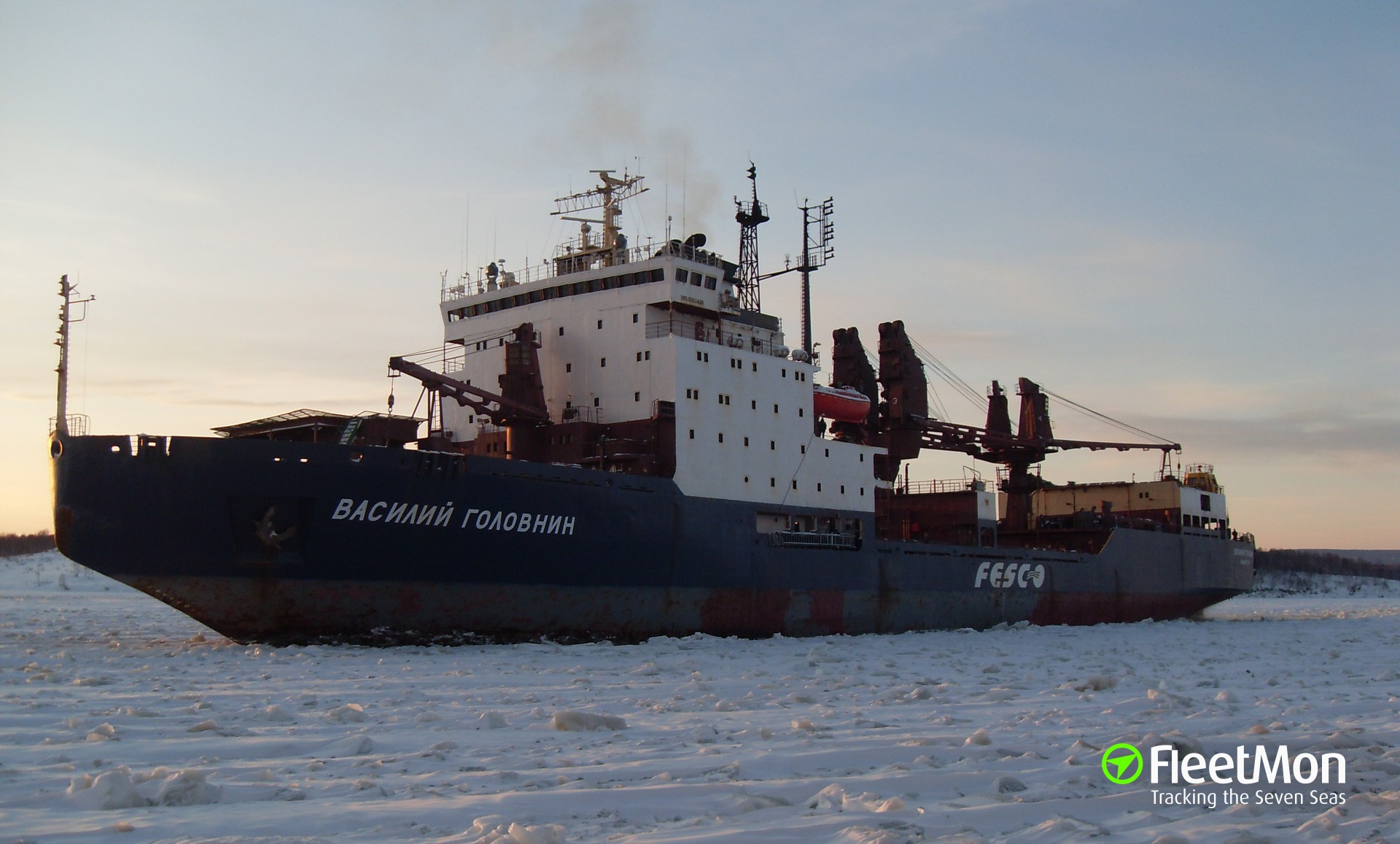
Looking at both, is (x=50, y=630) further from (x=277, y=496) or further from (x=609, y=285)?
(x=609, y=285)

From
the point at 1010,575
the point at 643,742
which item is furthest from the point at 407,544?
the point at 1010,575

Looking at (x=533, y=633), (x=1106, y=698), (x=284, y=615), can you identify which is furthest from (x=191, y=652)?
(x=1106, y=698)

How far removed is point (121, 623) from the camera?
78.5 ft

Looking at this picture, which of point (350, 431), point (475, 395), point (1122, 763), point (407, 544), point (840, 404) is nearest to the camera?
point (1122, 763)

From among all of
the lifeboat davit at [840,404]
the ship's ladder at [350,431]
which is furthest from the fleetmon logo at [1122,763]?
the lifeboat davit at [840,404]

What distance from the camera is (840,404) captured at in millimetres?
26828

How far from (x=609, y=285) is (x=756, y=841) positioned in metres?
18.2

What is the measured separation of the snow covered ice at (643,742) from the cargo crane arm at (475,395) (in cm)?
503

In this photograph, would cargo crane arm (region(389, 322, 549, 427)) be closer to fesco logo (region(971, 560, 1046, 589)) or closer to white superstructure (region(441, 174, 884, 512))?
white superstructure (region(441, 174, 884, 512))

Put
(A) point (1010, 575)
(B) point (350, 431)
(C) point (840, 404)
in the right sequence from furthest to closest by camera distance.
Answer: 1. (A) point (1010, 575)
2. (C) point (840, 404)
3. (B) point (350, 431)

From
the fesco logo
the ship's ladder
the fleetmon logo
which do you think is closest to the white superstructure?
the ship's ladder

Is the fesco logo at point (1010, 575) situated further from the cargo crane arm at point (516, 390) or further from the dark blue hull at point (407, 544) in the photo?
the cargo crane arm at point (516, 390)

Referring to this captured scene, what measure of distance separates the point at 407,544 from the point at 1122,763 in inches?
462

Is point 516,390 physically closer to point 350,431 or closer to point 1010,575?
point 350,431
